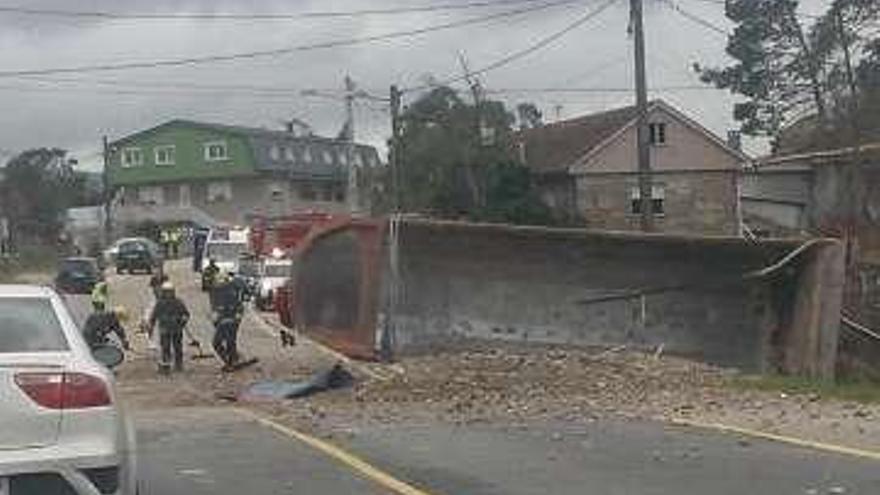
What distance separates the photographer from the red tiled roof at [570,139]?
74.8m

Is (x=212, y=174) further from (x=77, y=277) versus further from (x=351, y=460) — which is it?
(x=351, y=460)

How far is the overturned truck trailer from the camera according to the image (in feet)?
78.7

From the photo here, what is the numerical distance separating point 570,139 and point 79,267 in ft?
80.5

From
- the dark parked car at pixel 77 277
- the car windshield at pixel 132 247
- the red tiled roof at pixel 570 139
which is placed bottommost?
the dark parked car at pixel 77 277

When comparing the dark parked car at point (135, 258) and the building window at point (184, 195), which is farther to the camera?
the building window at point (184, 195)

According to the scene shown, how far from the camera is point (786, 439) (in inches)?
585

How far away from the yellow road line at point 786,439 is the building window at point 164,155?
349ft

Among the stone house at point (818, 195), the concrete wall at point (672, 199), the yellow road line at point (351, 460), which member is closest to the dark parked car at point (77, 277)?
the concrete wall at point (672, 199)

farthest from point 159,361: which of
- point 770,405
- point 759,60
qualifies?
point 759,60

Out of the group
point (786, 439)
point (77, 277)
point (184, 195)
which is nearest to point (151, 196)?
point (184, 195)

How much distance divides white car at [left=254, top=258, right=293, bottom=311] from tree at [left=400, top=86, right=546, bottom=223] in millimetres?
15367

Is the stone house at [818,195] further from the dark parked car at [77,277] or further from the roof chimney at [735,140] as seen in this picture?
the dark parked car at [77,277]

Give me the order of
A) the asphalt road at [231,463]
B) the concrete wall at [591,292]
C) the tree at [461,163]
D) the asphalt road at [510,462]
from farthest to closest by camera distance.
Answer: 1. the tree at [461,163]
2. the concrete wall at [591,292]
3. the asphalt road at [231,463]
4. the asphalt road at [510,462]

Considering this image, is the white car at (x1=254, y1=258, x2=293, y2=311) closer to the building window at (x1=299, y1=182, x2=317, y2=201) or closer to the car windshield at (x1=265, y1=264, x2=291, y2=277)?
the car windshield at (x1=265, y1=264, x2=291, y2=277)
